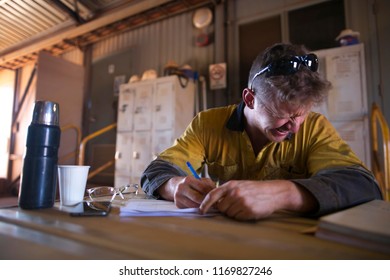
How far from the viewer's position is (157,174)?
961 mm

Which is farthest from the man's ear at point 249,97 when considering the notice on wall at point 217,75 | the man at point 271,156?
the notice on wall at point 217,75

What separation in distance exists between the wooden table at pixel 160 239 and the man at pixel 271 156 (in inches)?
3.2

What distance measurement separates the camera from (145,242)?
0.44 meters

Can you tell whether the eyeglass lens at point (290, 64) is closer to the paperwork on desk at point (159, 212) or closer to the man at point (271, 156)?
the man at point (271, 156)

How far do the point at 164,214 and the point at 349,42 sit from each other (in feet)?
9.04

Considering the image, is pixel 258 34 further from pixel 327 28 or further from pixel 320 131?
pixel 320 131

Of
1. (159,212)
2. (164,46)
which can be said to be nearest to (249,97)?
(159,212)

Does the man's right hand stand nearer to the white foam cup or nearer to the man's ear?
the white foam cup

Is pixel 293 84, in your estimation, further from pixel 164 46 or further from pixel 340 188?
pixel 164 46

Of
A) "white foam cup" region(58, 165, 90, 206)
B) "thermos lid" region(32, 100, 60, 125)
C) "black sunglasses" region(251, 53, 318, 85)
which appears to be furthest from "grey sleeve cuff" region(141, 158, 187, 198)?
"black sunglasses" region(251, 53, 318, 85)

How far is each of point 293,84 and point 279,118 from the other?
14 centimetres

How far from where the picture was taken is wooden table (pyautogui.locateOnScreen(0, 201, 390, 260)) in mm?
400

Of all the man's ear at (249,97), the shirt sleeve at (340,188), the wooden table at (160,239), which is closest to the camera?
the wooden table at (160,239)

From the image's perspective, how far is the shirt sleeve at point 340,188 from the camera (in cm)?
65
